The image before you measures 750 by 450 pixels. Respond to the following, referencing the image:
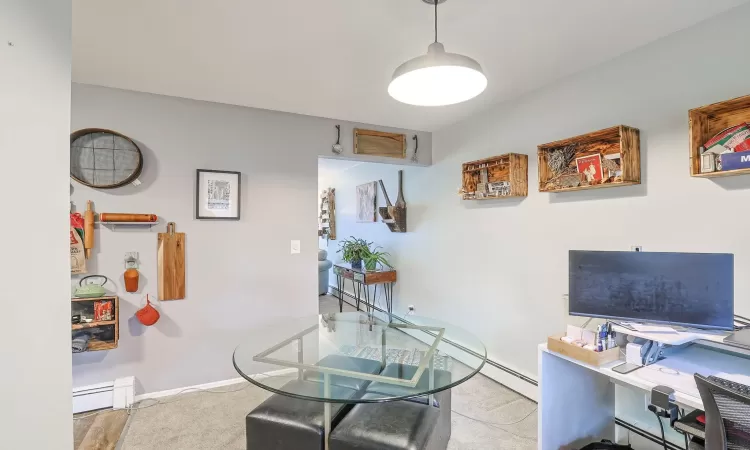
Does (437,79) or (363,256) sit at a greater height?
(437,79)

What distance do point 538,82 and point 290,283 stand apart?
7.98ft

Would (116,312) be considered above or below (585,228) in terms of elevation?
below

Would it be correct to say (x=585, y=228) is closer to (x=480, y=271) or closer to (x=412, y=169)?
(x=480, y=271)

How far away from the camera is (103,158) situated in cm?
255

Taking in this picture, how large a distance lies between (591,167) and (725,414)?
136 cm

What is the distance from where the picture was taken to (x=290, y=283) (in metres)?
3.19

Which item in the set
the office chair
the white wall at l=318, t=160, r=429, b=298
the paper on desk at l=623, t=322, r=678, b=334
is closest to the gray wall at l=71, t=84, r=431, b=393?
the white wall at l=318, t=160, r=429, b=298

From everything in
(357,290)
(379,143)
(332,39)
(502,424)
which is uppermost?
(332,39)

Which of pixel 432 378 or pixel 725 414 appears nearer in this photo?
pixel 725 414

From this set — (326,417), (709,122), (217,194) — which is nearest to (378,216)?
(217,194)

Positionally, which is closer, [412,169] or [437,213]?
[437,213]

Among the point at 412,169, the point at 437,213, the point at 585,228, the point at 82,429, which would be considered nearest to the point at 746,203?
the point at 585,228

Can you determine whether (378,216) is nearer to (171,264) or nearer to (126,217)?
(171,264)

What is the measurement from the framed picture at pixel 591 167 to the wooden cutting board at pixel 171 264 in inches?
109
